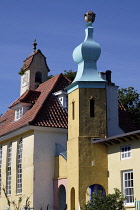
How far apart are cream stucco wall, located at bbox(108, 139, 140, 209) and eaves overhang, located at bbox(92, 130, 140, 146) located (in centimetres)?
20

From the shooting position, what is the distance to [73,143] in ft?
80.7

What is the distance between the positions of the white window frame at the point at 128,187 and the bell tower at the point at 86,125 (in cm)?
171

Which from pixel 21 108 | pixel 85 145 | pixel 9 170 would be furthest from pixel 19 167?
pixel 85 145

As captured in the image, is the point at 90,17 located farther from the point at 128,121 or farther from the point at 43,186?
the point at 43,186

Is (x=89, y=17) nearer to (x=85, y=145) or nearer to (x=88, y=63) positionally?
(x=88, y=63)

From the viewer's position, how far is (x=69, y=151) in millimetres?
25078

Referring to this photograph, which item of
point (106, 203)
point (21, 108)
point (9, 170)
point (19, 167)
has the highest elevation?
point (21, 108)

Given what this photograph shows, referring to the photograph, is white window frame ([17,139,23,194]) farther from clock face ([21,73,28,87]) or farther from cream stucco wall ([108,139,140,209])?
cream stucco wall ([108,139,140,209])

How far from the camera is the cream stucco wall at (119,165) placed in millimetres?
21078

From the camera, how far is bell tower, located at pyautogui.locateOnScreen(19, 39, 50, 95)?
3634 centimetres

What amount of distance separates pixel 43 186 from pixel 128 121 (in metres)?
7.55

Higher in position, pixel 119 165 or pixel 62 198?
pixel 119 165

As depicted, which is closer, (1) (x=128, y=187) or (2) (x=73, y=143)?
(1) (x=128, y=187)

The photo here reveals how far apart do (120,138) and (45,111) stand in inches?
340
